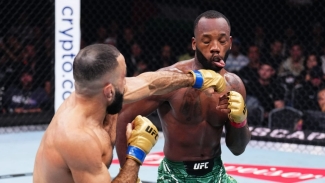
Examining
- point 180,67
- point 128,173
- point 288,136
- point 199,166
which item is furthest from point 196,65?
point 288,136

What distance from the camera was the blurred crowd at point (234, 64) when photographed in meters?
6.17

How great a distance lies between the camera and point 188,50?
23.2 feet

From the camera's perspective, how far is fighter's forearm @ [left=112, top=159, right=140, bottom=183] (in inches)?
90.8

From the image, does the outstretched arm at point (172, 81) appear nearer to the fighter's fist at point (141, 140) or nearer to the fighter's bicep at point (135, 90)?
the fighter's bicep at point (135, 90)

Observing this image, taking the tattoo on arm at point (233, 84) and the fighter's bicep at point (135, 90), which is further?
the tattoo on arm at point (233, 84)

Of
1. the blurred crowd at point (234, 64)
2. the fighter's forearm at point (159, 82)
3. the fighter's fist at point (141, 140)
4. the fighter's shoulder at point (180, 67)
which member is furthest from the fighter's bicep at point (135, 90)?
the blurred crowd at point (234, 64)

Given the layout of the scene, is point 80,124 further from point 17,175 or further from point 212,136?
point 17,175

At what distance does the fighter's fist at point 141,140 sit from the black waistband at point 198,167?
374mm

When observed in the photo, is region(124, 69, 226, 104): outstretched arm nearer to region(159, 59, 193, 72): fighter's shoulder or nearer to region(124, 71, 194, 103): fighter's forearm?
region(124, 71, 194, 103): fighter's forearm

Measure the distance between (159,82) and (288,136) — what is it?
3.37 metres

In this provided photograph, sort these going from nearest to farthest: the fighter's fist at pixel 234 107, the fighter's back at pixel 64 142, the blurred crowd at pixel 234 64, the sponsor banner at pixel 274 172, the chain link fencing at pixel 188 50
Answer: the fighter's back at pixel 64 142 < the fighter's fist at pixel 234 107 < the sponsor banner at pixel 274 172 < the chain link fencing at pixel 188 50 < the blurred crowd at pixel 234 64

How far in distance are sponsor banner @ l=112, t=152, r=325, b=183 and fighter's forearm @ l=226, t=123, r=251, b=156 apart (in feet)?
5.97

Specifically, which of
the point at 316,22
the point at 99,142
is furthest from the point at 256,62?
the point at 99,142

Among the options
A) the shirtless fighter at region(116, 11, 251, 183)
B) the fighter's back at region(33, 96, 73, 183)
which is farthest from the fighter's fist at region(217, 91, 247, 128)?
the fighter's back at region(33, 96, 73, 183)
